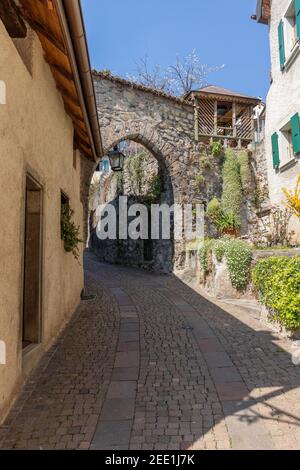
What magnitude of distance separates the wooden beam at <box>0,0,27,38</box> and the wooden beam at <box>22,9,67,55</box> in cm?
72

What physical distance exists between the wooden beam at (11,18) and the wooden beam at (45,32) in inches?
28.3

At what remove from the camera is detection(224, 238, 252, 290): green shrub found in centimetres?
744

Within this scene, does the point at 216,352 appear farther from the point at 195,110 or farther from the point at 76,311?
the point at 195,110

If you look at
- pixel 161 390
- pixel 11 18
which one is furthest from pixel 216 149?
pixel 161 390

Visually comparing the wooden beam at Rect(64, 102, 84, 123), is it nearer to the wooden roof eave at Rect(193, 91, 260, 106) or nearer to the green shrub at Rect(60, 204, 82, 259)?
the green shrub at Rect(60, 204, 82, 259)

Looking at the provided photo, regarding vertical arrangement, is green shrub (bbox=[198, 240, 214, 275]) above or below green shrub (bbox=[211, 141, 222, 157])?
below

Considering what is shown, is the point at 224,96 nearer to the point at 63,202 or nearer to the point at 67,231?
the point at 63,202

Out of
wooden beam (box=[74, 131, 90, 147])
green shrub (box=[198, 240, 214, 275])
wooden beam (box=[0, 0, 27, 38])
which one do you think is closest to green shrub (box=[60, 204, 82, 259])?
wooden beam (box=[74, 131, 90, 147])

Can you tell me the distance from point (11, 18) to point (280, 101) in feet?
28.7

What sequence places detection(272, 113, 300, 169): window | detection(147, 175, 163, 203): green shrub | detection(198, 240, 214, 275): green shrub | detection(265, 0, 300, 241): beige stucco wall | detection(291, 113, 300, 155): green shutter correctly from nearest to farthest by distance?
detection(291, 113, 300, 155): green shutter
detection(265, 0, 300, 241): beige stucco wall
detection(198, 240, 214, 275): green shrub
detection(272, 113, 300, 169): window
detection(147, 175, 163, 203): green shrub

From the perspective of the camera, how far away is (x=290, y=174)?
948 centimetres

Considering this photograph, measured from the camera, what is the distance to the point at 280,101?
9.96 metres

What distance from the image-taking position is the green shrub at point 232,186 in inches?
510

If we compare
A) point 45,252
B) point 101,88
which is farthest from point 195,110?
point 45,252
